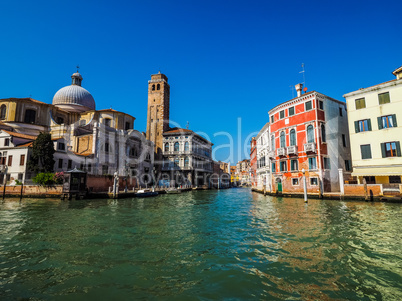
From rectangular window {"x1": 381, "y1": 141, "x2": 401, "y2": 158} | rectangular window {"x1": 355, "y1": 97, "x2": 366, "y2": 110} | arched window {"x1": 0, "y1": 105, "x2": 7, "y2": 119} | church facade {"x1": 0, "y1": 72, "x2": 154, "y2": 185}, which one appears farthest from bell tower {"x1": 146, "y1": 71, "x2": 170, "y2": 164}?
rectangular window {"x1": 381, "y1": 141, "x2": 401, "y2": 158}

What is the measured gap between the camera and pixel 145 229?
9.11 metres

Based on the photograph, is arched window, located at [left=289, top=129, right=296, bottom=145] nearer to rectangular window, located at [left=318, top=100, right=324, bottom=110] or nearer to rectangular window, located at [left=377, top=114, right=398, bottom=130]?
rectangular window, located at [left=318, top=100, right=324, bottom=110]

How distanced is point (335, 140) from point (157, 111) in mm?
36611

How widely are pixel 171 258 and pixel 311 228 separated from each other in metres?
5.85

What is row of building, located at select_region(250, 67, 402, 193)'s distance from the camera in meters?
18.9

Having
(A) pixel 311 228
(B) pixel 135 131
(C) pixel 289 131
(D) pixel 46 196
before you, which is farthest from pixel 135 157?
(A) pixel 311 228

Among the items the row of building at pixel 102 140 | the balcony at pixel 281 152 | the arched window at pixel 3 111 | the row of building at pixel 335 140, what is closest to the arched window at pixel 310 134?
the row of building at pixel 335 140

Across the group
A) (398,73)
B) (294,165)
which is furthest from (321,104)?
(294,165)

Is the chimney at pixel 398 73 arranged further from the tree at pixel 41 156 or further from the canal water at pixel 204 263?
the tree at pixel 41 156

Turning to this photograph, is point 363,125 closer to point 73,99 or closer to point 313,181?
point 313,181

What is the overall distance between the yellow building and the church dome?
136 ft

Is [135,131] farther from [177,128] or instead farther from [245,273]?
[245,273]

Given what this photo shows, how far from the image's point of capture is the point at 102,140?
3353 cm

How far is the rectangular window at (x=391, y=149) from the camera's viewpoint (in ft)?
59.9
